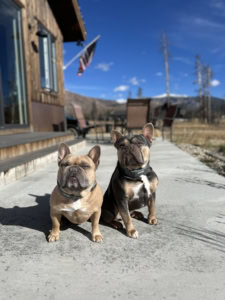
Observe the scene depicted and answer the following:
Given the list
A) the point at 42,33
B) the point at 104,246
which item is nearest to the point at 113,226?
the point at 104,246

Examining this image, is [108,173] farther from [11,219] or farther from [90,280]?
[90,280]

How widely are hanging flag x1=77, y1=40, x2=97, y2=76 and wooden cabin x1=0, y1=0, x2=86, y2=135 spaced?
1.91 meters

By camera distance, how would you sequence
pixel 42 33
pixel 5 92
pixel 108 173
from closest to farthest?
pixel 108 173
pixel 5 92
pixel 42 33

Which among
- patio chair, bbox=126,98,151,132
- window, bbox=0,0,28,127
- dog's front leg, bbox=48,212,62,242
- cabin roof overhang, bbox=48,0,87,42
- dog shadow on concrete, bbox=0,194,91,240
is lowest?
dog shadow on concrete, bbox=0,194,91,240

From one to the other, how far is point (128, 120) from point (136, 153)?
6.70m

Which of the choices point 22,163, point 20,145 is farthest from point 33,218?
point 20,145

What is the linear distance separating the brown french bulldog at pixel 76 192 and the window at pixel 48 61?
7.49 m

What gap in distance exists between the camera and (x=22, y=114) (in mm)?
7379

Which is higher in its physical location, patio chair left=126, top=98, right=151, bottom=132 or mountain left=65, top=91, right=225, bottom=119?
mountain left=65, top=91, right=225, bottom=119

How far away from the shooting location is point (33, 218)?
2.40 m

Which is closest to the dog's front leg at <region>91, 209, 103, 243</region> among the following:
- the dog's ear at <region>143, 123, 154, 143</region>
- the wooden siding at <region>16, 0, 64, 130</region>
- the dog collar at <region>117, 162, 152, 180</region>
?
the dog collar at <region>117, 162, 152, 180</region>

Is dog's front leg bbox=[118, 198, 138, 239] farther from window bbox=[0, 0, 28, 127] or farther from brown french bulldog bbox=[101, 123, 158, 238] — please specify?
window bbox=[0, 0, 28, 127]

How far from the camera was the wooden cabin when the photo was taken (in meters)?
6.93

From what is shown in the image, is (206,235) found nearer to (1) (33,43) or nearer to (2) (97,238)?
(2) (97,238)
